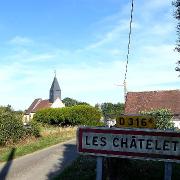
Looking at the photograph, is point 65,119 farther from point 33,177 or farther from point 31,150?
point 33,177

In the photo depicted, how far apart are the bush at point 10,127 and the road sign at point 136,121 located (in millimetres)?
15498

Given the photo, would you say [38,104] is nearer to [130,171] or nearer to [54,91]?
[54,91]

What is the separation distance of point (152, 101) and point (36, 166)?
3839 cm

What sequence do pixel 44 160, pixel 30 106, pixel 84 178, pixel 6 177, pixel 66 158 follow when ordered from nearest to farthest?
pixel 84 178 → pixel 6 177 → pixel 44 160 → pixel 66 158 → pixel 30 106

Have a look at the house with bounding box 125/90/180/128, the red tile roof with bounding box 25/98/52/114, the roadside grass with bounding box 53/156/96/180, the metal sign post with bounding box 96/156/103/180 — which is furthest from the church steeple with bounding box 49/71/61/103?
the metal sign post with bounding box 96/156/103/180

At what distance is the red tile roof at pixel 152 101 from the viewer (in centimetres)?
4859

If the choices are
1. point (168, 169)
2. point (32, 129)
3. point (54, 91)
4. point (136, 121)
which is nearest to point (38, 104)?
point (54, 91)

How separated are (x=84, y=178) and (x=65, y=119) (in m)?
38.7

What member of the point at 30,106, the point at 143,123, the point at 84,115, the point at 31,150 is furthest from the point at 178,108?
the point at 30,106

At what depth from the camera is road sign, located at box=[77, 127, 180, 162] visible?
4.69m

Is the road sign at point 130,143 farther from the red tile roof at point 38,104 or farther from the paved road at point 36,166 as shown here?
the red tile roof at point 38,104

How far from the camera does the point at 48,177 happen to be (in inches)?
454

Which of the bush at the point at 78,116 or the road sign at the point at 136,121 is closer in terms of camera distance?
the road sign at the point at 136,121

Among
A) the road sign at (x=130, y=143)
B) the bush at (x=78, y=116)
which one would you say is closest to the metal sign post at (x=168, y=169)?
the road sign at (x=130, y=143)
